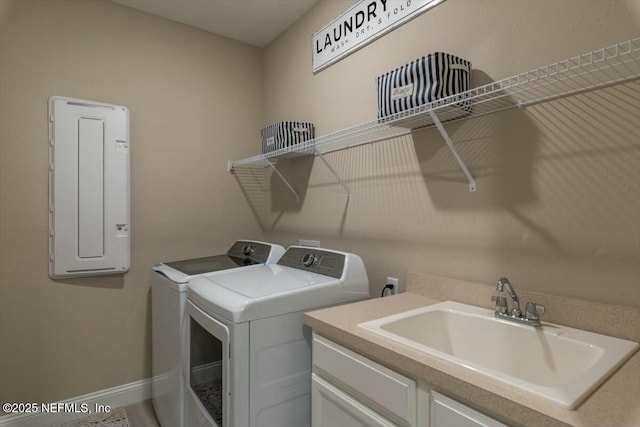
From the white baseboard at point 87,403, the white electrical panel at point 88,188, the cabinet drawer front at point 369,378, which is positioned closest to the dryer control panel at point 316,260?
the cabinet drawer front at point 369,378

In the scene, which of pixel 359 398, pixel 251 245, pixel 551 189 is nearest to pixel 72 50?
pixel 251 245

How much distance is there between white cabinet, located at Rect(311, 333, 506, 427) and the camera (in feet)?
2.81

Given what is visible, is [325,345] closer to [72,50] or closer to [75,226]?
[75,226]

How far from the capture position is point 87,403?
2184mm

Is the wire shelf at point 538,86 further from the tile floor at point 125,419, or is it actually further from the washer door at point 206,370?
the tile floor at point 125,419

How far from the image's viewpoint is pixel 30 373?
2.03m

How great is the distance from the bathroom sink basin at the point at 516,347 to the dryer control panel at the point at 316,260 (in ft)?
1.50

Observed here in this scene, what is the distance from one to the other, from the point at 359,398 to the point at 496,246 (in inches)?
29.8

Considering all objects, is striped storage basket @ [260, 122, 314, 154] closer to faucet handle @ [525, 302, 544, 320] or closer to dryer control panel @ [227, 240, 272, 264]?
dryer control panel @ [227, 240, 272, 264]

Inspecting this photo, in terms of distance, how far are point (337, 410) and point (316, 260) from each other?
0.77 metres

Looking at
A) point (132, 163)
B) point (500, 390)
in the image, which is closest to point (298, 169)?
point (132, 163)

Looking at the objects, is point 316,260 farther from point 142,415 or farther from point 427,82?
point 142,415

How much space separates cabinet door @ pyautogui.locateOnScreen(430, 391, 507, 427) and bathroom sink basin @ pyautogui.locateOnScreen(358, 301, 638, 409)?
0.29ft

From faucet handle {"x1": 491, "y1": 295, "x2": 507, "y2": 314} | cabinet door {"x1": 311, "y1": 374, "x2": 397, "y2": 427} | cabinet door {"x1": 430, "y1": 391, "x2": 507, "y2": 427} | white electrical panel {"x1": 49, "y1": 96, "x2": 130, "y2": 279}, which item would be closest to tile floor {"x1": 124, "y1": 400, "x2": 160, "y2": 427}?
white electrical panel {"x1": 49, "y1": 96, "x2": 130, "y2": 279}
